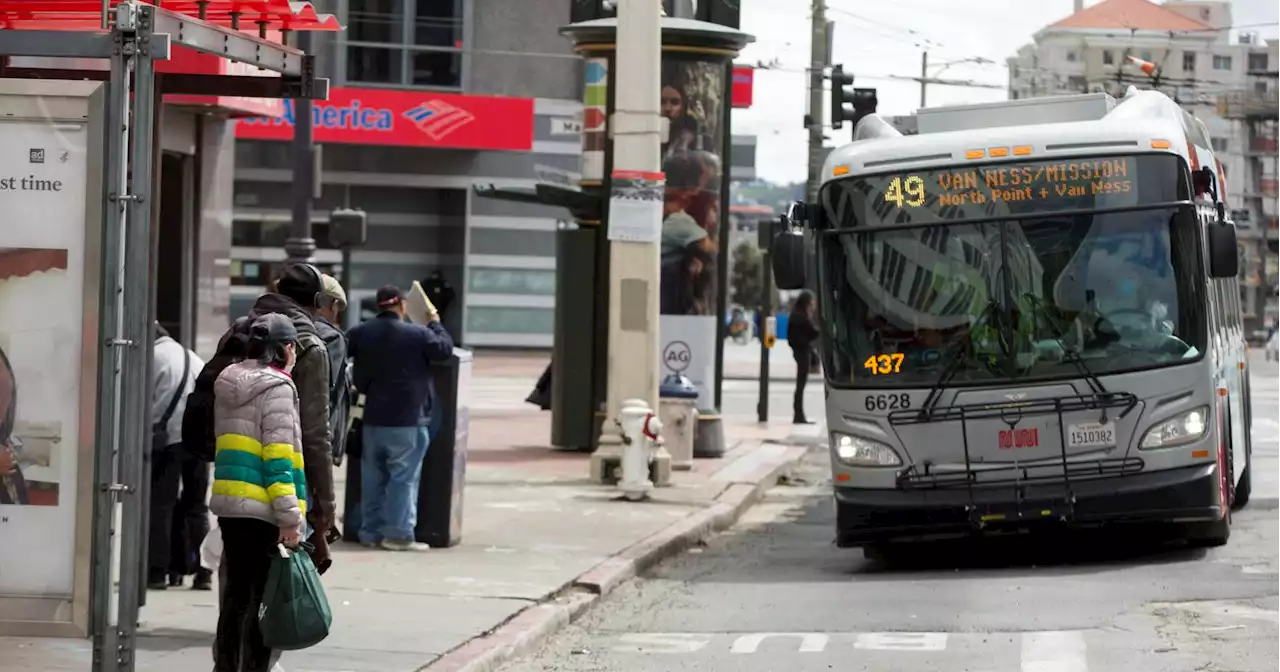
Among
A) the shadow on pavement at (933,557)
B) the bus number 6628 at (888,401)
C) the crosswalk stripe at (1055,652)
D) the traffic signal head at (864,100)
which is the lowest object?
the shadow on pavement at (933,557)

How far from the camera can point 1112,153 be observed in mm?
12688

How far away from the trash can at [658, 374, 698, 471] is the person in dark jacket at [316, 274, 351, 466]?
401 inches

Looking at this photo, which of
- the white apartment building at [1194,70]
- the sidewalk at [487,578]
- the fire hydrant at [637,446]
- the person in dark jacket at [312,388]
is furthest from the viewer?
the white apartment building at [1194,70]

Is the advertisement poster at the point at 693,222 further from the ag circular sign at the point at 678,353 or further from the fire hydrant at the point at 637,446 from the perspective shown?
the fire hydrant at the point at 637,446

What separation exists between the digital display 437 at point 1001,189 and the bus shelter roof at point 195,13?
15.3 ft

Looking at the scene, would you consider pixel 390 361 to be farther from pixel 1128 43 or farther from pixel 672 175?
pixel 1128 43

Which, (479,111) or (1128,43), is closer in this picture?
(479,111)

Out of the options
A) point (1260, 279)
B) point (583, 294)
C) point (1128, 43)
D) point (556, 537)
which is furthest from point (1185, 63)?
point (556, 537)

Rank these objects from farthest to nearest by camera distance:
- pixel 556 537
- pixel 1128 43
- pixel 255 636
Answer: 1. pixel 1128 43
2. pixel 556 537
3. pixel 255 636

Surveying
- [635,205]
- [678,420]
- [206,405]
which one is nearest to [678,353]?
[678,420]

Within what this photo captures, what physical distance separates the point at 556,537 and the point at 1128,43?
104 metres

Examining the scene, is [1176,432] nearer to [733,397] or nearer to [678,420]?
[678,420]

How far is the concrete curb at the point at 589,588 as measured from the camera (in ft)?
30.7

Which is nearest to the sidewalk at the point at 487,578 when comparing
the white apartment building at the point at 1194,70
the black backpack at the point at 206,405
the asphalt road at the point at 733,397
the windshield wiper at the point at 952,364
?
the black backpack at the point at 206,405
